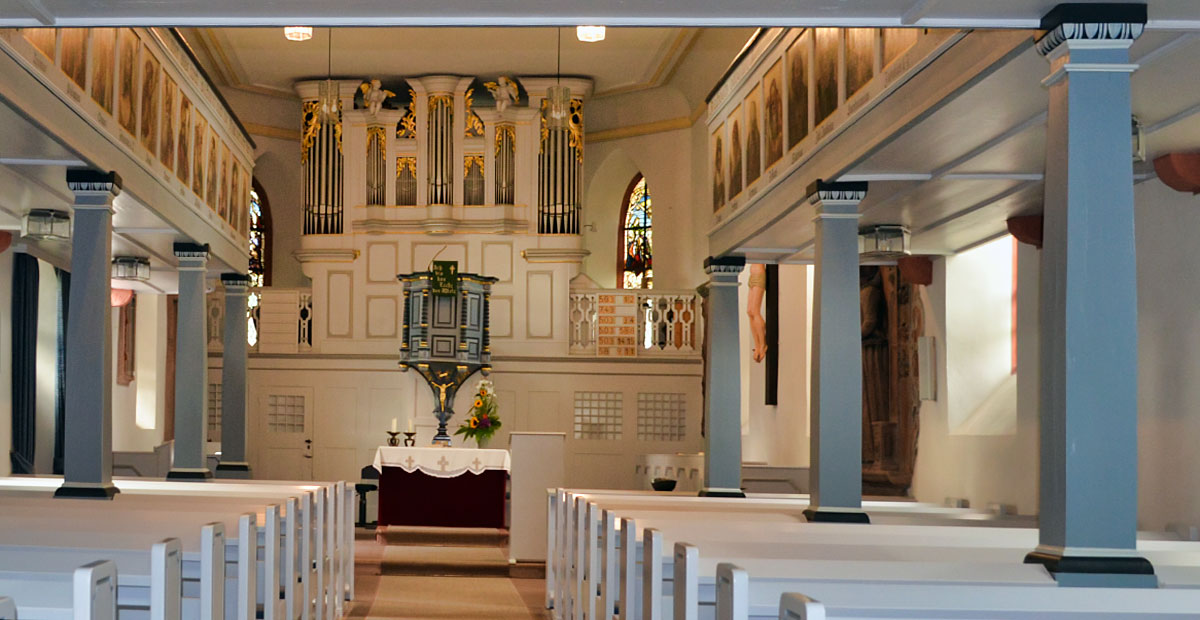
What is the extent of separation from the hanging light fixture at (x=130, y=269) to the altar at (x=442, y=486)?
323cm

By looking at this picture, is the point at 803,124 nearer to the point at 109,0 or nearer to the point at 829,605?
the point at 109,0

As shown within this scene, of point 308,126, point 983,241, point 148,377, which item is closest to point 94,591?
point 983,241

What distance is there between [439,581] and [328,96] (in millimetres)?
10984

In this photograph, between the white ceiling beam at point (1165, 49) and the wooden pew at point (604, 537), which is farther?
the wooden pew at point (604, 537)

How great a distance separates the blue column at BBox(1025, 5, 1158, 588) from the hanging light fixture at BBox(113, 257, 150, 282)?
10.8 metres

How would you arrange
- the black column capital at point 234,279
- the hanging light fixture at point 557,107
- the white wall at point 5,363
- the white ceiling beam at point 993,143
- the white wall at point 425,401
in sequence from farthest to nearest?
the hanging light fixture at point 557,107 < the white wall at point 425,401 < the black column capital at point 234,279 < the white wall at point 5,363 < the white ceiling beam at point 993,143

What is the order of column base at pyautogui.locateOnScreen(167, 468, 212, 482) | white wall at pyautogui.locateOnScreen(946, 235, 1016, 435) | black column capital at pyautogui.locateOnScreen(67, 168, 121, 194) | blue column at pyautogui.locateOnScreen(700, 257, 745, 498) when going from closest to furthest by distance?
1. black column capital at pyautogui.locateOnScreen(67, 168, 121, 194)
2. white wall at pyautogui.locateOnScreen(946, 235, 1016, 435)
3. blue column at pyautogui.locateOnScreen(700, 257, 745, 498)
4. column base at pyautogui.locateOnScreen(167, 468, 212, 482)

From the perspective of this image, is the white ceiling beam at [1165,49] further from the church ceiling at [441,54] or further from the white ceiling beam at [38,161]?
the church ceiling at [441,54]

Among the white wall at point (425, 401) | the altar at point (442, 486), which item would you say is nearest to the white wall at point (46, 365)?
the white wall at point (425, 401)

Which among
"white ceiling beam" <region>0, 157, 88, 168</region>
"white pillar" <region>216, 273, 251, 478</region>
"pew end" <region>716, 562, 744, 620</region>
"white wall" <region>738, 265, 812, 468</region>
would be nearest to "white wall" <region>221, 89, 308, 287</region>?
"white pillar" <region>216, 273, 251, 478</region>

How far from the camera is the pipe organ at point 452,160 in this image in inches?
779

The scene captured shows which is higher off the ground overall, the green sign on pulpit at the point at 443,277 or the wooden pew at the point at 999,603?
the green sign on pulpit at the point at 443,277

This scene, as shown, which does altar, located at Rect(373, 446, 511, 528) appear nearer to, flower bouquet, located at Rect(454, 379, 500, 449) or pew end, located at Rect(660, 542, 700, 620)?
flower bouquet, located at Rect(454, 379, 500, 449)

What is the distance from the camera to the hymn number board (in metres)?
19.0
